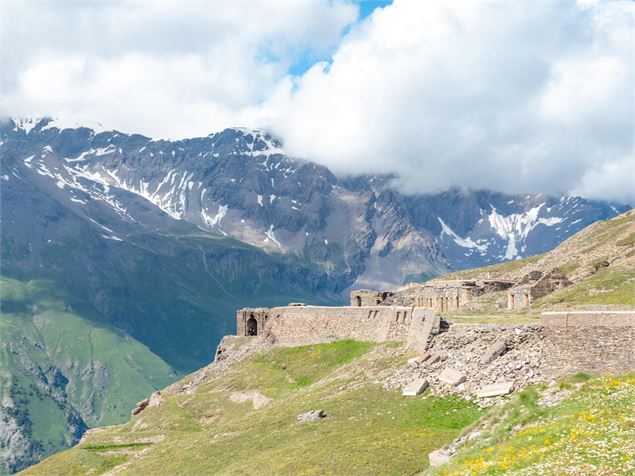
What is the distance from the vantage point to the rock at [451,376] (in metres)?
Answer: 53.8

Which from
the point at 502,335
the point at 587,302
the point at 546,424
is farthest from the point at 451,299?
the point at 546,424

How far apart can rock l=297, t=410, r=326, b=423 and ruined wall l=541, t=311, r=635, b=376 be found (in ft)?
57.5

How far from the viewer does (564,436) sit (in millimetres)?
33781

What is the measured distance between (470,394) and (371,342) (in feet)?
119

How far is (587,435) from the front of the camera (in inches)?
1288

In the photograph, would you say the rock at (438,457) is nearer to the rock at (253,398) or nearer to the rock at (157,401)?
the rock at (253,398)

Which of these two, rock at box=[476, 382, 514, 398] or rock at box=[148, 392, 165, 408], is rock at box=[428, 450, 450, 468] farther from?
rock at box=[148, 392, 165, 408]

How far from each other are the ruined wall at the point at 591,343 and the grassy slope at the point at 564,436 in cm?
272

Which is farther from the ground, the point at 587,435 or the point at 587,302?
the point at 587,302

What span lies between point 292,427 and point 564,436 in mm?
29496

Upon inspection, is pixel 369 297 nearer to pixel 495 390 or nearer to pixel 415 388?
pixel 415 388

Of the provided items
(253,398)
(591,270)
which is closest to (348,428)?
(253,398)

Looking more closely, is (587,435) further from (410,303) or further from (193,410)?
(410,303)

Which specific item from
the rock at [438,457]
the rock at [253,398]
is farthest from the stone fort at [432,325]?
the rock at [253,398]
